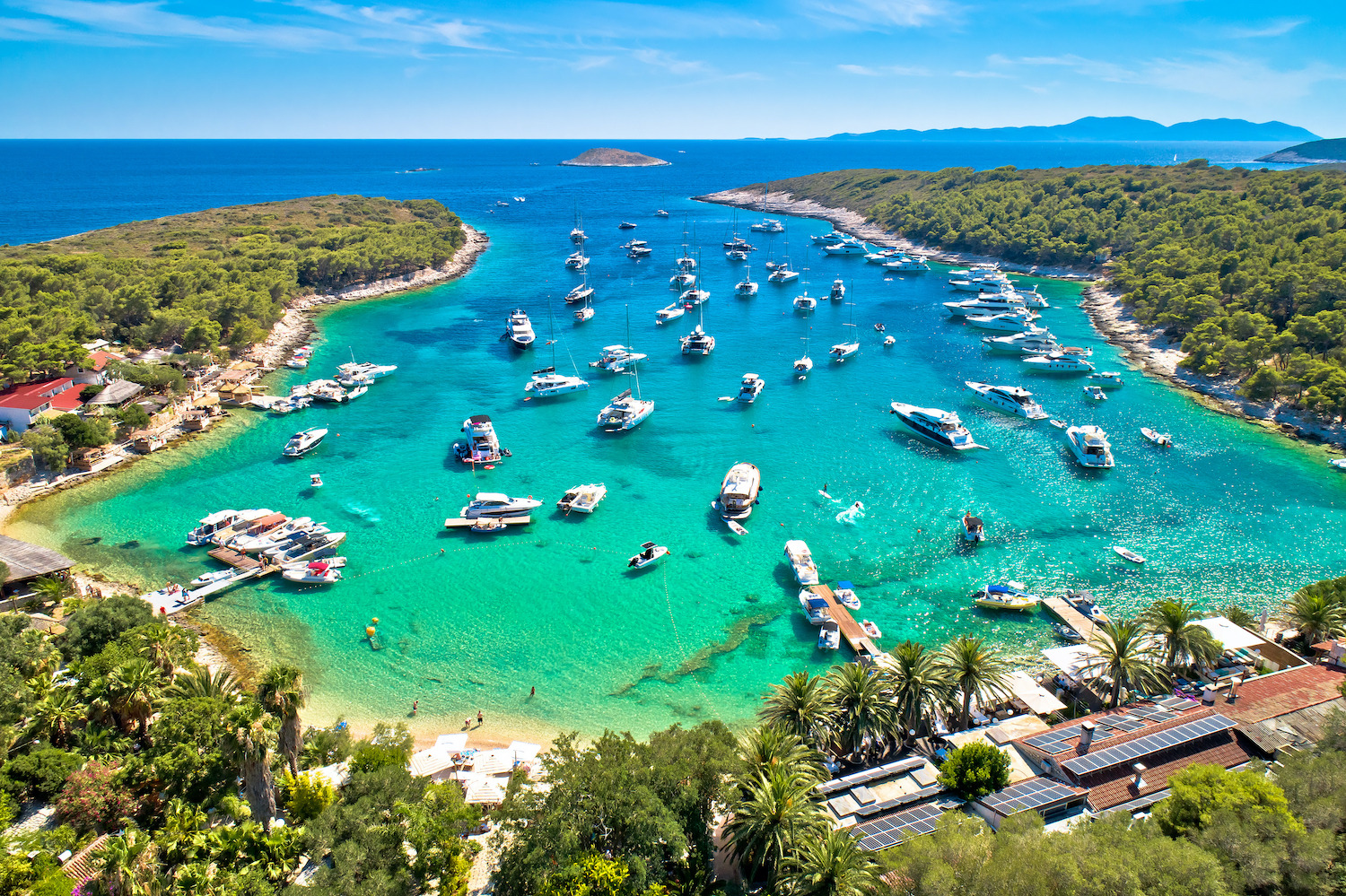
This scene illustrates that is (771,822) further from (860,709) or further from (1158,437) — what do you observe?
(1158,437)

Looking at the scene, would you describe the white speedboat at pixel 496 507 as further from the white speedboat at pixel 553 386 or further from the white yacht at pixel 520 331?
the white yacht at pixel 520 331

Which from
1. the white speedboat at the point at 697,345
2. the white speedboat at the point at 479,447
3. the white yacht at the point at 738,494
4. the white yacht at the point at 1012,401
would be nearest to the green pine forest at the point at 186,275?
the white speedboat at the point at 479,447

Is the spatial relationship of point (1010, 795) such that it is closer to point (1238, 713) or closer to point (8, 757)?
point (1238, 713)

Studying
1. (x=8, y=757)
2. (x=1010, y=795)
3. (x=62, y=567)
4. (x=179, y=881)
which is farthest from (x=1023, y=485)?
(x=62, y=567)

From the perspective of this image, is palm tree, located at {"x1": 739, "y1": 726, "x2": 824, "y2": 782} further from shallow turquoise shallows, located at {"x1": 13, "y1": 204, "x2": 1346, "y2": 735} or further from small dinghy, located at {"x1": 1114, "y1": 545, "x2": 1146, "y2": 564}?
small dinghy, located at {"x1": 1114, "y1": 545, "x2": 1146, "y2": 564}

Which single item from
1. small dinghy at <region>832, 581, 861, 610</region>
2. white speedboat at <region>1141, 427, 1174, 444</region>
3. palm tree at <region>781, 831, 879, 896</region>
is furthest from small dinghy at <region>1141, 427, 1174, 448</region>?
palm tree at <region>781, 831, 879, 896</region>

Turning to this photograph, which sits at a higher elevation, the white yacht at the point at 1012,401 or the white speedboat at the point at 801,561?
the white yacht at the point at 1012,401
